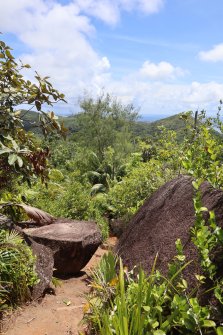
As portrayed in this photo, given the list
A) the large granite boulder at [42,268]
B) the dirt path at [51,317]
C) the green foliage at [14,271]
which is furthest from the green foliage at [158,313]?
the large granite boulder at [42,268]

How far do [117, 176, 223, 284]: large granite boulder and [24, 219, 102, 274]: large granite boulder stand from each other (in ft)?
6.96

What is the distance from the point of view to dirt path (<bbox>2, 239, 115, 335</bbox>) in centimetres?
455

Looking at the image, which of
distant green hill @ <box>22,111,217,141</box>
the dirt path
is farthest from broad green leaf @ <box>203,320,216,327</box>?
distant green hill @ <box>22,111,217,141</box>

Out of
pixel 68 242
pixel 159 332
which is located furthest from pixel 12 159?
pixel 68 242

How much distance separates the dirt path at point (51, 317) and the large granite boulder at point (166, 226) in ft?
3.39

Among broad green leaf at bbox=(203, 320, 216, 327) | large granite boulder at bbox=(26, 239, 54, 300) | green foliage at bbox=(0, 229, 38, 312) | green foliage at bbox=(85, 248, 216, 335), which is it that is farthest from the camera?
large granite boulder at bbox=(26, 239, 54, 300)

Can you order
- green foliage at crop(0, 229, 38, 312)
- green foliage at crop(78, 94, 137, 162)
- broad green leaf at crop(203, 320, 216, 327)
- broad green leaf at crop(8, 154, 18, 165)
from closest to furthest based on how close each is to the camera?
1. broad green leaf at crop(203, 320, 216, 327)
2. broad green leaf at crop(8, 154, 18, 165)
3. green foliage at crop(0, 229, 38, 312)
4. green foliage at crop(78, 94, 137, 162)

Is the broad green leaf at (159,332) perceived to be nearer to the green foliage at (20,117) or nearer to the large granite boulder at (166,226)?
the large granite boulder at (166,226)

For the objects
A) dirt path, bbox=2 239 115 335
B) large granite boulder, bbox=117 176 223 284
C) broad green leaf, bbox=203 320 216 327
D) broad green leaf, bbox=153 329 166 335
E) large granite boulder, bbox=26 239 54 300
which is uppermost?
large granite boulder, bbox=117 176 223 284

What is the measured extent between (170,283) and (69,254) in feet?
14.2

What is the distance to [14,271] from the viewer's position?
5.00 metres

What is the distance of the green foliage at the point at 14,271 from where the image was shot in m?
4.91

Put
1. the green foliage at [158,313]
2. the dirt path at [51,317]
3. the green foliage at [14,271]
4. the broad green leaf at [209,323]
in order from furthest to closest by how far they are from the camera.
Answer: the green foliage at [14,271], the dirt path at [51,317], the green foliage at [158,313], the broad green leaf at [209,323]

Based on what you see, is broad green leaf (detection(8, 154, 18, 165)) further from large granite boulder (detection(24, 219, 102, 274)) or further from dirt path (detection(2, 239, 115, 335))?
large granite boulder (detection(24, 219, 102, 274))
